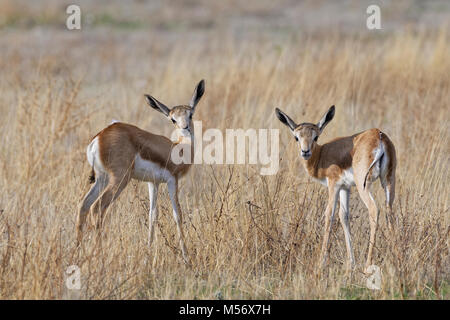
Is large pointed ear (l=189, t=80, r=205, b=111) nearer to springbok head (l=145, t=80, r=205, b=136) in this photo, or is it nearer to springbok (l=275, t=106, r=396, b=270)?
springbok head (l=145, t=80, r=205, b=136)

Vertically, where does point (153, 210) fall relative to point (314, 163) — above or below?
below

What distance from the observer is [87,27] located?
62.1ft

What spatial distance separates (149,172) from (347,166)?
1.48 metres

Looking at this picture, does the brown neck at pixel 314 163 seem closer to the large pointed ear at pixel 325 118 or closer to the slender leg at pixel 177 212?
the large pointed ear at pixel 325 118

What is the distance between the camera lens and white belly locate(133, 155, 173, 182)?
5539mm

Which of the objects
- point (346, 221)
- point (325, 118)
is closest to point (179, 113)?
point (325, 118)

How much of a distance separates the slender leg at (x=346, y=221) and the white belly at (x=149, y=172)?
1.32 meters

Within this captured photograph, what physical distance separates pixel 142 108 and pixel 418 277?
549cm

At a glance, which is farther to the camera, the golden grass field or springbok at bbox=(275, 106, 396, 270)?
springbok at bbox=(275, 106, 396, 270)

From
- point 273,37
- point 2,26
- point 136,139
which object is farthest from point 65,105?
point 2,26

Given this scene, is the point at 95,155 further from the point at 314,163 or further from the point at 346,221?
the point at 346,221

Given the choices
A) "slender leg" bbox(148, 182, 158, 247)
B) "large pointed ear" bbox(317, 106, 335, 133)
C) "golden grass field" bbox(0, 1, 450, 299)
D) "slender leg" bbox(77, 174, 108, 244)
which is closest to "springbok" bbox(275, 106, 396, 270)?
"large pointed ear" bbox(317, 106, 335, 133)

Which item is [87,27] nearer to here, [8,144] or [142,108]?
[142,108]

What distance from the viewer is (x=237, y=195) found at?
5824mm
